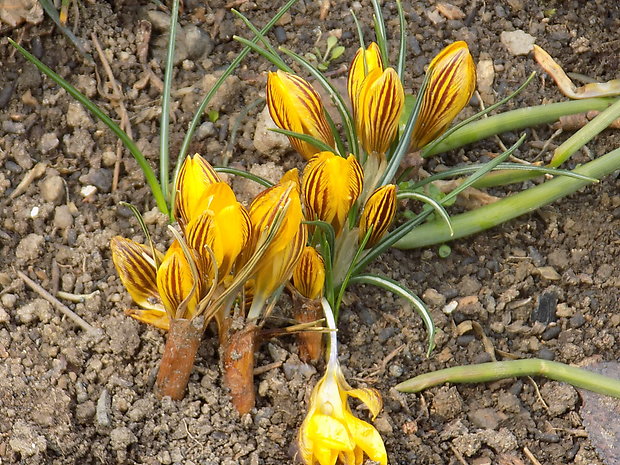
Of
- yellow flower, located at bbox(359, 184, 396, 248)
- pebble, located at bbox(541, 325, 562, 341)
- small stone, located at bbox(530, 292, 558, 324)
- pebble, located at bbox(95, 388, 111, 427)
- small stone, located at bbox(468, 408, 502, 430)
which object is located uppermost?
yellow flower, located at bbox(359, 184, 396, 248)

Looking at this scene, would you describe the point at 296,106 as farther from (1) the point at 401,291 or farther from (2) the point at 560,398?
(2) the point at 560,398

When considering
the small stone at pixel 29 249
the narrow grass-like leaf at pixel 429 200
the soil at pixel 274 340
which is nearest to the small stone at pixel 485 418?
the soil at pixel 274 340

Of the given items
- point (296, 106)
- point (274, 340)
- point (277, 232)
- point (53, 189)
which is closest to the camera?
point (277, 232)

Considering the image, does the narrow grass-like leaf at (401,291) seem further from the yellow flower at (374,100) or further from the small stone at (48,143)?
the small stone at (48,143)

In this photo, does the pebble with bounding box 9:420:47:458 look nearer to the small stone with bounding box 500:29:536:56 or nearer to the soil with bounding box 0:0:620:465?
the soil with bounding box 0:0:620:465

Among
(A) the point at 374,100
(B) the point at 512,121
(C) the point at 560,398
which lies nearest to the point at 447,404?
(C) the point at 560,398

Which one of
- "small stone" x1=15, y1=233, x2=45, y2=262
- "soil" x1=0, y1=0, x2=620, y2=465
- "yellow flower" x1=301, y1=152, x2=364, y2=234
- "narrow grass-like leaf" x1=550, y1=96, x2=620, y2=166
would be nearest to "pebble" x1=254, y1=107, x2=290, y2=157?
"soil" x1=0, y1=0, x2=620, y2=465

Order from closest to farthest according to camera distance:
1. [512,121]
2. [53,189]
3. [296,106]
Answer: [296,106] → [53,189] → [512,121]
